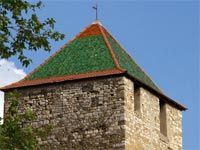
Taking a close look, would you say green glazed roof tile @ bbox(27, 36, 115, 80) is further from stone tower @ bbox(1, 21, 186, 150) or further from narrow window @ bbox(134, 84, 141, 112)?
narrow window @ bbox(134, 84, 141, 112)

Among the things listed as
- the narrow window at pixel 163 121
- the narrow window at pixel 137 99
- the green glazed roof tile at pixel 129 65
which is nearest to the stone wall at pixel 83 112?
the narrow window at pixel 137 99

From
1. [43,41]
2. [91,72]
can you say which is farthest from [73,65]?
[43,41]

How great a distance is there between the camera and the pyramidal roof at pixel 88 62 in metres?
24.8

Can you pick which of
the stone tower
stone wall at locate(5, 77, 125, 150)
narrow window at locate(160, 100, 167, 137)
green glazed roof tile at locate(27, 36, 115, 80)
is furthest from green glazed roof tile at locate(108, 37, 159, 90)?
stone wall at locate(5, 77, 125, 150)

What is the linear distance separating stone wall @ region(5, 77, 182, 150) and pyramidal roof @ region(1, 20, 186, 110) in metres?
0.22

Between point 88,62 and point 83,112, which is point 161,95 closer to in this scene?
point 88,62

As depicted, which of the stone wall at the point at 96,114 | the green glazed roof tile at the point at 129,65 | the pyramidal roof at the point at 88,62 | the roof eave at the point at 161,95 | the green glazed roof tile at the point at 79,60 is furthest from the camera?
the green glazed roof tile at the point at 129,65

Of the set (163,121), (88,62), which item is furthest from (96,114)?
(163,121)

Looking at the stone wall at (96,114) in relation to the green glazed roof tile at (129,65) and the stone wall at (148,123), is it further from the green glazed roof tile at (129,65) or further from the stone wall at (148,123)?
the green glazed roof tile at (129,65)

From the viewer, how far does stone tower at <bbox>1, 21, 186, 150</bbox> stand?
78.9ft

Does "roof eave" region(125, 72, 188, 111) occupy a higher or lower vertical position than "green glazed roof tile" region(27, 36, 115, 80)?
lower

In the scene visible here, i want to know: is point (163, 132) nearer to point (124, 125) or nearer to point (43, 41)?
point (124, 125)

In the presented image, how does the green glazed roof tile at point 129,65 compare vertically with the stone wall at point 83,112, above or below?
above

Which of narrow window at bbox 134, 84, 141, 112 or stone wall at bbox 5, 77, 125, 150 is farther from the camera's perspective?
narrow window at bbox 134, 84, 141, 112
